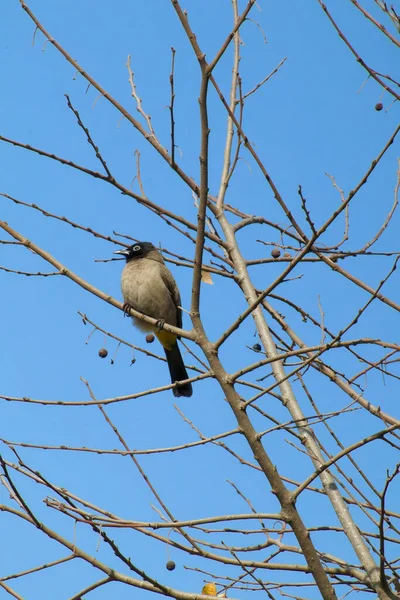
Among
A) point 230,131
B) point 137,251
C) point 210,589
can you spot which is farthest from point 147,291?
point 210,589

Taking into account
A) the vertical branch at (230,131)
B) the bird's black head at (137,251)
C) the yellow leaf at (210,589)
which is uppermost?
the bird's black head at (137,251)

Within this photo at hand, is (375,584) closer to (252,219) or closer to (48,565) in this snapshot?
(48,565)

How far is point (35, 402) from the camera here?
4.26m

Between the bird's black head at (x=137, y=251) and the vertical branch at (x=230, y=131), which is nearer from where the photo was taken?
the vertical branch at (x=230, y=131)

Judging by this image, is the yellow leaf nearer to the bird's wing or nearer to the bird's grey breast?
the bird's grey breast

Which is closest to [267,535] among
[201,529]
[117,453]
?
[201,529]

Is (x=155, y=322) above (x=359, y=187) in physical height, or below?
above

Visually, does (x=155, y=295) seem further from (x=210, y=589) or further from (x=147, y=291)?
(x=210, y=589)

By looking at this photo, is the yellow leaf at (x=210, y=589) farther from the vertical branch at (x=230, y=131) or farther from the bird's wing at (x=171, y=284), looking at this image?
the bird's wing at (x=171, y=284)

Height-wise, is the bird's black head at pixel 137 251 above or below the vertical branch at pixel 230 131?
above

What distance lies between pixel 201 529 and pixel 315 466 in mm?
828

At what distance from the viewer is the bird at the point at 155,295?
27.0ft

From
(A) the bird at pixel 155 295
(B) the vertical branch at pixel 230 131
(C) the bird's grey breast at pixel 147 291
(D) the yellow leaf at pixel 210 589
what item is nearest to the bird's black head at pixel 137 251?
(A) the bird at pixel 155 295

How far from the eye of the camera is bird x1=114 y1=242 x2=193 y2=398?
8.24m
